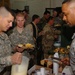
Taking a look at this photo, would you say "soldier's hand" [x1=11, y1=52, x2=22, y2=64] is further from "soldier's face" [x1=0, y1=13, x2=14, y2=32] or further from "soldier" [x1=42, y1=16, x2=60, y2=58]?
"soldier" [x1=42, y1=16, x2=60, y2=58]

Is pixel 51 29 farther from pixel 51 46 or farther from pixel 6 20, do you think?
pixel 6 20

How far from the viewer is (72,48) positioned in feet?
5.30

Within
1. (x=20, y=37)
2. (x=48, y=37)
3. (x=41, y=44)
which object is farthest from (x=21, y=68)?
(x=41, y=44)

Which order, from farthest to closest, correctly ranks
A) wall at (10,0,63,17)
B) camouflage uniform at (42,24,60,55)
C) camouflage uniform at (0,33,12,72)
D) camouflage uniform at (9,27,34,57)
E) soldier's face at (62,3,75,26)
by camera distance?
wall at (10,0,63,17) → camouflage uniform at (42,24,60,55) → camouflage uniform at (9,27,34,57) → camouflage uniform at (0,33,12,72) → soldier's face at (62,3,75,26)

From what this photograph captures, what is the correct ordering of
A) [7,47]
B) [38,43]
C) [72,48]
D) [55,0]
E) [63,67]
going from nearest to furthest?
[72,48] → [7,47] → [63,67] → [38,43] → [55,0]

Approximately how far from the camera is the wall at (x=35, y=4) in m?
7.53

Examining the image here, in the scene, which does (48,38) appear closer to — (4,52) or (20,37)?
(20,37)

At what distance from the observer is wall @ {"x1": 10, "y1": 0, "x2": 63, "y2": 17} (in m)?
7.53

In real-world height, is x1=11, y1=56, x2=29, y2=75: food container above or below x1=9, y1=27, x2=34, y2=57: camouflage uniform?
below

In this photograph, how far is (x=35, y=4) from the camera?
25.1 feet

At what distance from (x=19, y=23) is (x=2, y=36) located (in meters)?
1.11

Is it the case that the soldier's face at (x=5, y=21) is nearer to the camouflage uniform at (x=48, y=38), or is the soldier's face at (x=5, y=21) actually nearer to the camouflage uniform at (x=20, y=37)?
the camouflage uniform at (x=20, y=37)

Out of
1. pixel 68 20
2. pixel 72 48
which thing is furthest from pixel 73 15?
pixel 72 48

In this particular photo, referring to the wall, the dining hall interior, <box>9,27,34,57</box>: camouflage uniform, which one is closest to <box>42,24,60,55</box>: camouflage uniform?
the dining hall interior
